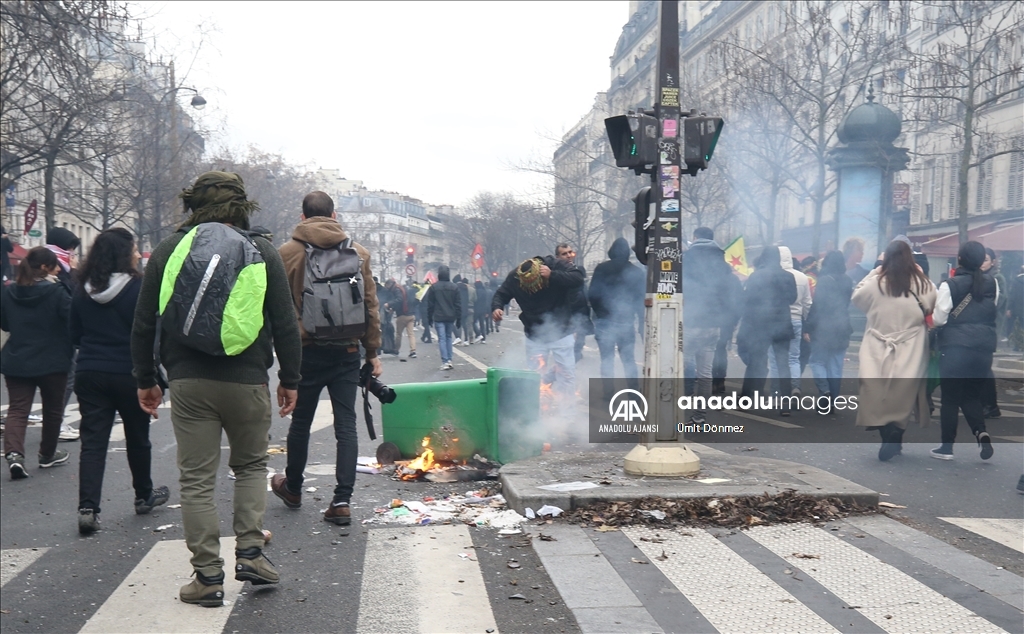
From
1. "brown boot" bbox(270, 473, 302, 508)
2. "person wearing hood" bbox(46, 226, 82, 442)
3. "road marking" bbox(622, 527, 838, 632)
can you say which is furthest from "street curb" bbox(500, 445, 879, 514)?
"person wearing hood" bbox(46, 226, 82, 442)

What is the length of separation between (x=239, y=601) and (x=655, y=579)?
1.85 meters

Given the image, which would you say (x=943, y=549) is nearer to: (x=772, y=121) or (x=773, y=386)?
(x=773, y=386)

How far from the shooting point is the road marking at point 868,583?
4.11 meters

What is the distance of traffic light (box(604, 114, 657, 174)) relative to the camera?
21.3ft

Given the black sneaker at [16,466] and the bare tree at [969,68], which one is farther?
the bare tree at [969,68]

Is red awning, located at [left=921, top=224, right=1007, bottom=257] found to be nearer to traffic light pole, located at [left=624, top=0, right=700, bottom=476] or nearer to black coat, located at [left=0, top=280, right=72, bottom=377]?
traffic light pole, located at [left=624, top=0, right=700, bottom=476]

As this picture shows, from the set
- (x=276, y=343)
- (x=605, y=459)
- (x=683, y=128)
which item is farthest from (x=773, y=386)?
(x=276, y=343)

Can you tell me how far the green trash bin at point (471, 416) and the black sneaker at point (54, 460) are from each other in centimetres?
284

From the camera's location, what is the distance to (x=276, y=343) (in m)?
4.58

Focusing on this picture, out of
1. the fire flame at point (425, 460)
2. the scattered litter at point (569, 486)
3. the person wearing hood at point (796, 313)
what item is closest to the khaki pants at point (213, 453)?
the scattered litter at point (569, 486)

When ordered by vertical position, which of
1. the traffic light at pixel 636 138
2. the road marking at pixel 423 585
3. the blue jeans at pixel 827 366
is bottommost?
the road marking at pixel 423 585

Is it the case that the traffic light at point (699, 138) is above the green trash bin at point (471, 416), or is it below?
above

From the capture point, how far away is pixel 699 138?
6602mm

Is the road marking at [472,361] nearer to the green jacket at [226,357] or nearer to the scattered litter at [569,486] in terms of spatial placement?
the scattered litter at [569,486]
